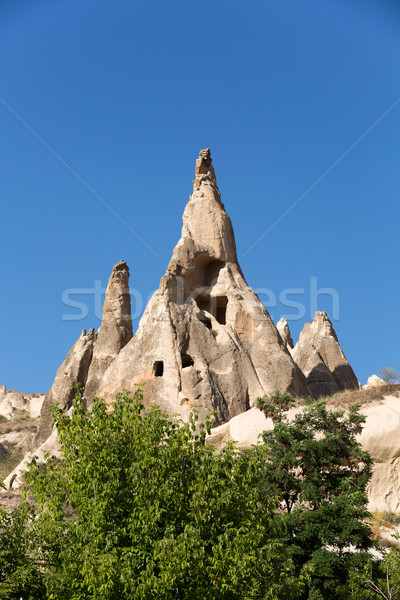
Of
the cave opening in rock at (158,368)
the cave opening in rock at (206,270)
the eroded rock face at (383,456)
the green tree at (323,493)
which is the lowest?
the green tree at (323,493)

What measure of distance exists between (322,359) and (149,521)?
88.6 ft

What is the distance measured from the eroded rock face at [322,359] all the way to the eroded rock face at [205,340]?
4938mm

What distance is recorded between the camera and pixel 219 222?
33.8 m

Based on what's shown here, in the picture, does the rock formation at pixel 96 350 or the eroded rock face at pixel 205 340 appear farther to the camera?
the rock formation at pixel 96 350

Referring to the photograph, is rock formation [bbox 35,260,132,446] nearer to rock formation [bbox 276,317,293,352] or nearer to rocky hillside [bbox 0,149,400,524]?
rocky hillside [bbox 0,149,400,524]

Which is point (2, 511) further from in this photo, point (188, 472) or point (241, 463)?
point (241, 463)

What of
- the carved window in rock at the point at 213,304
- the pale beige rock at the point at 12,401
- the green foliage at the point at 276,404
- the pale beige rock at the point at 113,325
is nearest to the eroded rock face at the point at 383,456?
the green foliage at the point at 276,404

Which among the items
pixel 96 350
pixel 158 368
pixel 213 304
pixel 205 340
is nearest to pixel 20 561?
pixel 158 368

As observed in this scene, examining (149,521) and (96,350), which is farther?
(96,350)

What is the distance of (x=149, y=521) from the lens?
41.4 ft

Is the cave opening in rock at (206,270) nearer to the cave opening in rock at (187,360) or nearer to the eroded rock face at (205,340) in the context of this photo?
the eroded rock face at (205,340)

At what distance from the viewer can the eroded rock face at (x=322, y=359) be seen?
35.9 metres

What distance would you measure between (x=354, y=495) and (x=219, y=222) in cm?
1906

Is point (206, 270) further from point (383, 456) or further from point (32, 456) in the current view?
point (383, 456)
